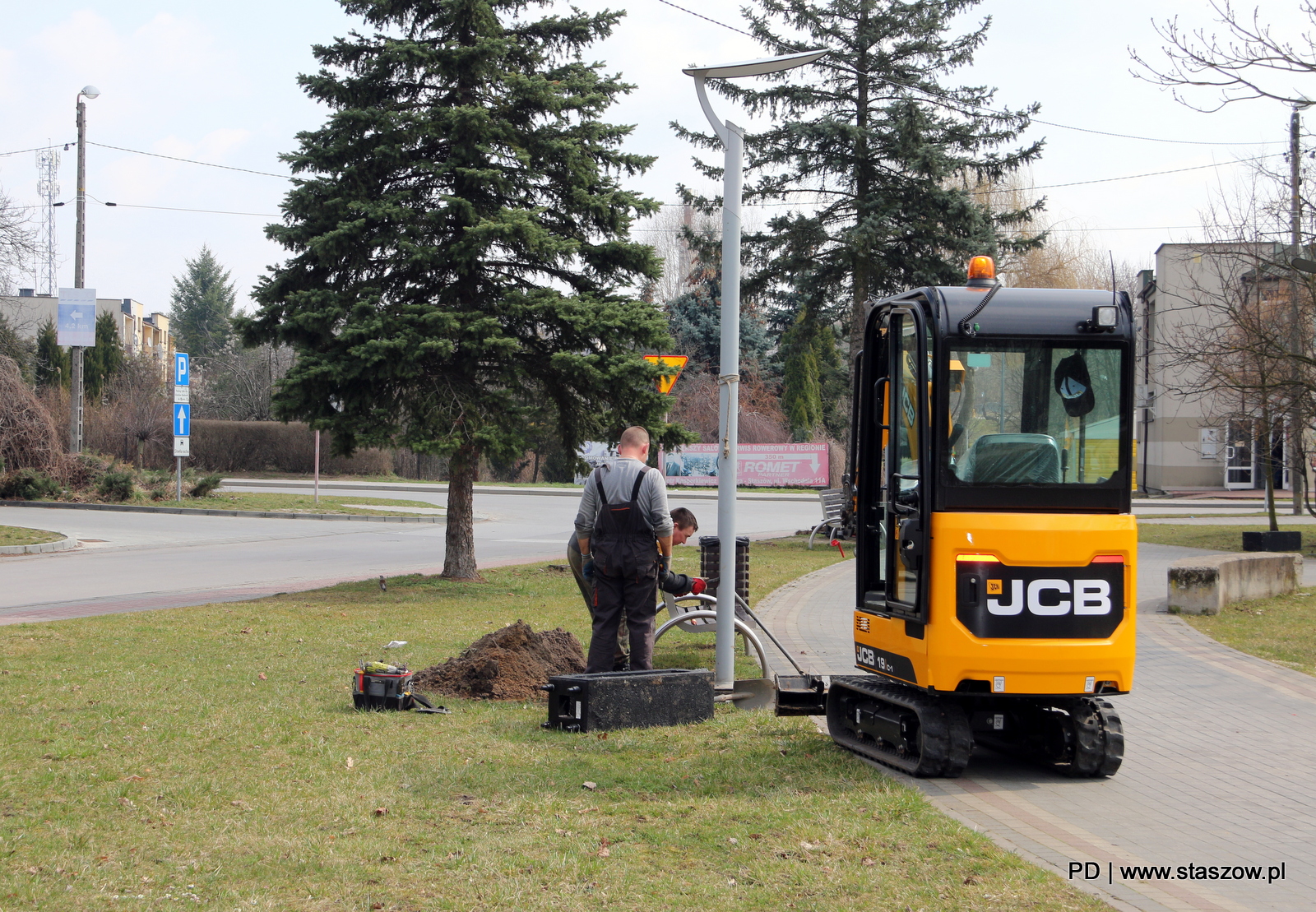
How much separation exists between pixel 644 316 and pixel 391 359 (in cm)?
337

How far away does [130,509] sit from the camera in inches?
1127

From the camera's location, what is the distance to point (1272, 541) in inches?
784

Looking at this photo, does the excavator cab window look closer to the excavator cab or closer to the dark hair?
the excavator cab

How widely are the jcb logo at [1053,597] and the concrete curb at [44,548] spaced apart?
18.5 metres

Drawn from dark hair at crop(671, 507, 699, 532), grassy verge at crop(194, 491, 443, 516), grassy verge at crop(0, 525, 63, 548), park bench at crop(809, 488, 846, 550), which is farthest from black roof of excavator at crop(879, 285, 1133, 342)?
grassy verge at crop(194, 491, 443, 516)

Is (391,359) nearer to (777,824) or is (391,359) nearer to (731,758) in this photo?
(731,758)

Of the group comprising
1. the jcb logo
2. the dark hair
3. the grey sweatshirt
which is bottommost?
the jcb logo

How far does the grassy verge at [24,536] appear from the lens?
1973 centimetres

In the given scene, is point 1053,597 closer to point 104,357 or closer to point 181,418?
point 181,418

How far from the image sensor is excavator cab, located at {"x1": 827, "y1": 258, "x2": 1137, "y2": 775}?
18.9 feet

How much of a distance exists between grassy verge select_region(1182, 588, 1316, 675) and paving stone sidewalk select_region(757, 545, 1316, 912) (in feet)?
3.34

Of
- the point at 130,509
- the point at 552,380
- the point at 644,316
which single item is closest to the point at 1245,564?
the point at 644,316

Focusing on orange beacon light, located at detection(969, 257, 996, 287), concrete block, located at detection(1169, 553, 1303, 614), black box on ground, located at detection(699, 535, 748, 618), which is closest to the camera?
orange beacon light, located at detection(969, 257, 996, 287)

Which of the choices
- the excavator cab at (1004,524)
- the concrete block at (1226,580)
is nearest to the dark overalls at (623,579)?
the excavator cab at (1004,524)
